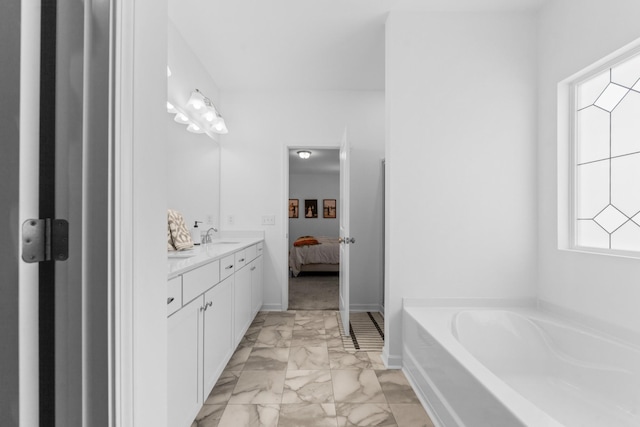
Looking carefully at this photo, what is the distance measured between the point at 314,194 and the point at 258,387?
6695 millimetres

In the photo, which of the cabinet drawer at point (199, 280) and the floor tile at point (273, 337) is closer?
the cabinet drawer at point (199, 280)

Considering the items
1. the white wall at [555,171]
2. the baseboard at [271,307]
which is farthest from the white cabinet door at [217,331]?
the white wall at [555,171]

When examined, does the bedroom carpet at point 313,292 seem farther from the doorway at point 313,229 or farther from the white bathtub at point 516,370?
the white bathtub at point 516,370

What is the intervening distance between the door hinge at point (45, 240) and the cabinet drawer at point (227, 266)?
4.79ft

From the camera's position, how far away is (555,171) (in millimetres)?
2125

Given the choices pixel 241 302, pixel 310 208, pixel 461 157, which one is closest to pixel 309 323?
pixel 241 302

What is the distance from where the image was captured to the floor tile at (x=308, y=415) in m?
1.67

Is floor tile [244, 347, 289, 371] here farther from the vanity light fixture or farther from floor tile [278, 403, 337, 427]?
the vanity light fixture

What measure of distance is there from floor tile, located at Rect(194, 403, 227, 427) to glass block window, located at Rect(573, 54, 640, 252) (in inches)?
96.2

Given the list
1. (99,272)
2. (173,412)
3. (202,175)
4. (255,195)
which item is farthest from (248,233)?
(99,272)

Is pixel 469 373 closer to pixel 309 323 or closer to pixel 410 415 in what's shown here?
pixel 410 415

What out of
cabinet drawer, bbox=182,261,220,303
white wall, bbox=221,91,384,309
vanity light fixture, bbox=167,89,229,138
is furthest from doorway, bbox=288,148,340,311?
cabinet drawer, bbox=182,261,220,303

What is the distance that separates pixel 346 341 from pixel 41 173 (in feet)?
8.50

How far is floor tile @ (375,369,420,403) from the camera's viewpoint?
189cm
